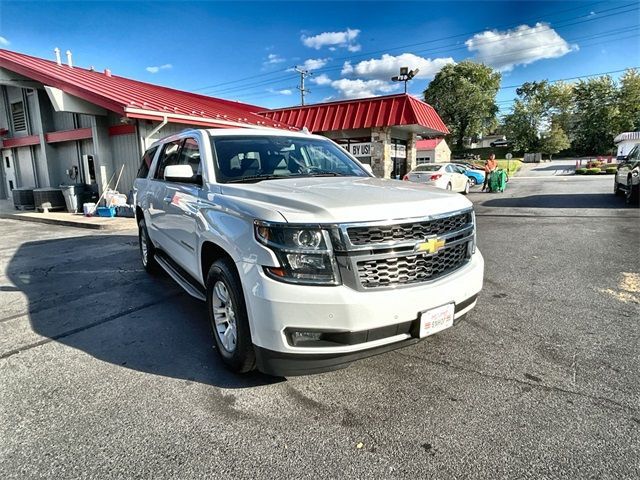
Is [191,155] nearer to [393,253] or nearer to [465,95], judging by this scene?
[393,253]

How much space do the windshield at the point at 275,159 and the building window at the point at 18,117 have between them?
16.3m

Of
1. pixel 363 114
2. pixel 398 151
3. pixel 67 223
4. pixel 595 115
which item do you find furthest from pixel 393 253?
pixel 595 115

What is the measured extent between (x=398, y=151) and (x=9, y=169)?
673 inches

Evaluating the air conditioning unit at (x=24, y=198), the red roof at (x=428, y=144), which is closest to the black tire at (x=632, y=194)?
the air conditioning unit at (x=24, y=198)

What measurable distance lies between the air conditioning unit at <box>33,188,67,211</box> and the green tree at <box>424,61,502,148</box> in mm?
59773

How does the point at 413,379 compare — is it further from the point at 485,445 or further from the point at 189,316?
the point at 189,316

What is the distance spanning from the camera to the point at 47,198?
13289mm

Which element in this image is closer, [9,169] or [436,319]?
[436,319]

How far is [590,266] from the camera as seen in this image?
5.88 meters

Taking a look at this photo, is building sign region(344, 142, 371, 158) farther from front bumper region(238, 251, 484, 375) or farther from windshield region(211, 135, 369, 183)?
front bumper region(238, 251, 484, 375)

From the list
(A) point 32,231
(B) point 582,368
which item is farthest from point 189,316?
(A) point 32,231

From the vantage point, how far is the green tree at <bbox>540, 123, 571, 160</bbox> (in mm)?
62406

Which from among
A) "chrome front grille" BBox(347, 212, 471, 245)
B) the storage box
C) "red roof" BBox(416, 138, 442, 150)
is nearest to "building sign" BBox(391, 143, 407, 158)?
the storage box

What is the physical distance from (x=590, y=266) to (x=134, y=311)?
6142 millimetres
